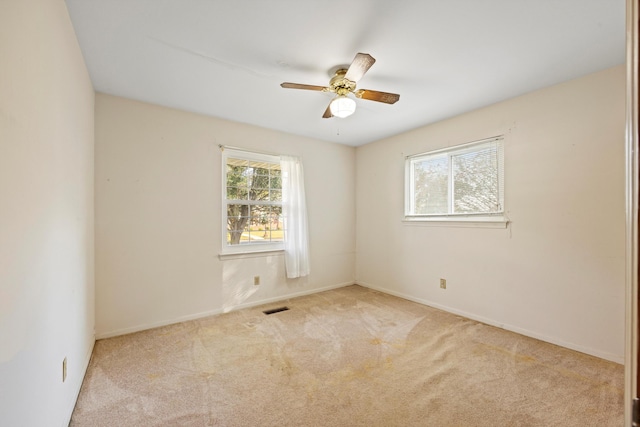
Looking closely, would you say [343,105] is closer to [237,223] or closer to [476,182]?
[476,182]

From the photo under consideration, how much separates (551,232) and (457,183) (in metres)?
1.10

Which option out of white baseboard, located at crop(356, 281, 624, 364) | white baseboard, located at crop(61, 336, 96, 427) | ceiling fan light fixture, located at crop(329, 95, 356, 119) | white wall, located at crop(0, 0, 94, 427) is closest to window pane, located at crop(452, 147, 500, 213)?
white baseboard, located at crop(356, 281, 624, 364)

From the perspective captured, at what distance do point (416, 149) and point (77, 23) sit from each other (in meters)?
3.59

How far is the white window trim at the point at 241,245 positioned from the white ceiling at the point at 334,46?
28.9 inches

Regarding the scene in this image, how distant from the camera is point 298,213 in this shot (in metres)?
3.96

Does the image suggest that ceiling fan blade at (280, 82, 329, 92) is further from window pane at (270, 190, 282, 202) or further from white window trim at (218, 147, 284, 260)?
window pane at (270, 190, 282, 202)

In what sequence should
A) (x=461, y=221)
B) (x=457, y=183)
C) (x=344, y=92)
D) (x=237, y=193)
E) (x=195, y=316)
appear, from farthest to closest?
(x=237, y=193), (x=457, y=183), (x=461, y=221), (x=195, y=316), (x=344, y=92)

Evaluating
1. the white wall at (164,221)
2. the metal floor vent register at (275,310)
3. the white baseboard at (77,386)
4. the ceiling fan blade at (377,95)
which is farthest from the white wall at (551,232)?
the white baseboard at (77,386)

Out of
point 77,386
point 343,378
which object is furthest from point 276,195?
point 77,386

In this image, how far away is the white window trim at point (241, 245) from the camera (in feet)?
11.3

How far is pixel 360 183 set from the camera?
15.5ft

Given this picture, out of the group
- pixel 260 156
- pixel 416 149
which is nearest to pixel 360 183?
pixel 416 149

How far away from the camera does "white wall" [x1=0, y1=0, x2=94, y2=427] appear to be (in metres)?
0.93

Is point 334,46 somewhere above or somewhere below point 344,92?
above
